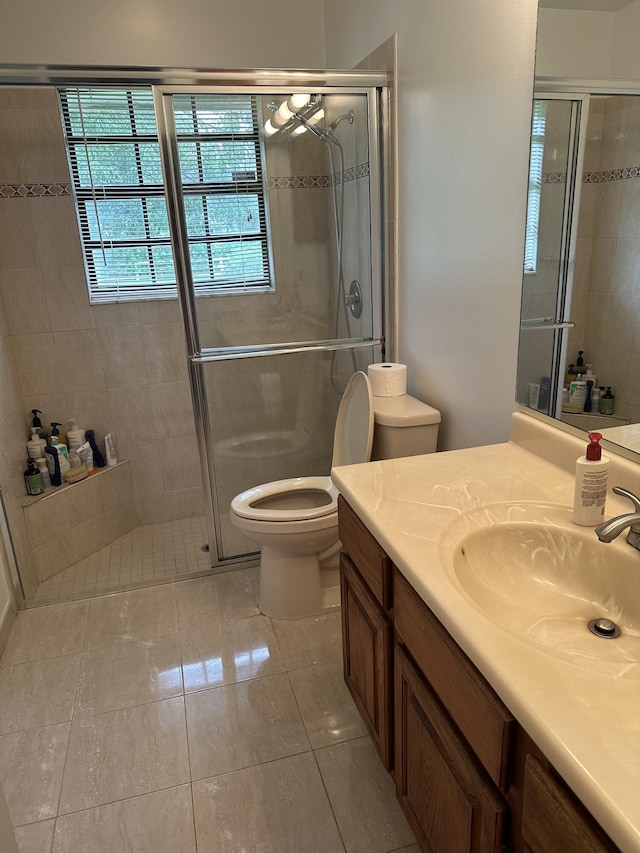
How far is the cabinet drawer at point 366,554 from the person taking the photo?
1.28m

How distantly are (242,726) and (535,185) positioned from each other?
5.95 ft

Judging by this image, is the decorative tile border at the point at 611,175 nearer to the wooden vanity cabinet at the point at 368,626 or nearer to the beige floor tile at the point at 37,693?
the wooden vanity cabinet at the point at 368,626

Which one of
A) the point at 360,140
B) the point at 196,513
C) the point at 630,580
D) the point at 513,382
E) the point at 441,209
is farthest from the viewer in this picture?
the point at 196,513

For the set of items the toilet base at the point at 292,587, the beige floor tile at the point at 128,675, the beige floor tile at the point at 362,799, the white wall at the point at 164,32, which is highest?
the white wall at the point at 164,32

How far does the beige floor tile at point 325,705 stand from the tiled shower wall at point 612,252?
49.6 inches

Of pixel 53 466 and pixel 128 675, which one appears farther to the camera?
pixel 53 466


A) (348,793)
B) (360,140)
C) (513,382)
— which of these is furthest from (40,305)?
(348,793)

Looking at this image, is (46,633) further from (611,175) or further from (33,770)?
(611,175)

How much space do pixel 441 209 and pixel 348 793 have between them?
6.05 feet

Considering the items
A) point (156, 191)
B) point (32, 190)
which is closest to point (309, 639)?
point (156, 191)

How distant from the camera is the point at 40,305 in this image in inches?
114

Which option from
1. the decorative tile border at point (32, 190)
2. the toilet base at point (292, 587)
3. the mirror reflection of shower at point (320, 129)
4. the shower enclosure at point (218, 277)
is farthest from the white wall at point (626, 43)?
the decorative tile border at point (32, 190)

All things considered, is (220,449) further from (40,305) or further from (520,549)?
(520,549)

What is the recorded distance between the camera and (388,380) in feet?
7.39
